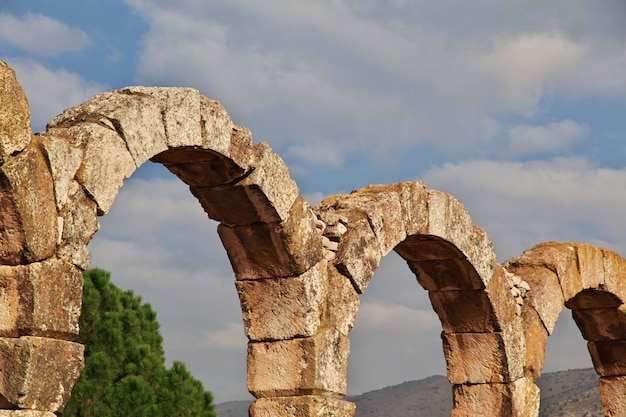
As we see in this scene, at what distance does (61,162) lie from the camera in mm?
5805

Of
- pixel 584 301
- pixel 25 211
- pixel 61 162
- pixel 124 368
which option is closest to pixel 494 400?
pixel 584 301

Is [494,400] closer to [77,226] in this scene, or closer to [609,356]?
[609,356]

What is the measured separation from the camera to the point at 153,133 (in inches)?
257

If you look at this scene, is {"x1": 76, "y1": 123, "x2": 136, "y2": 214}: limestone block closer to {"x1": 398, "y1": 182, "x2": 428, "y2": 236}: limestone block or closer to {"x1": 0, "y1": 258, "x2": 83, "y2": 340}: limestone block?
{"x1": 0, "y1": 258, "x2": 83, "y2": 340}: limestone block

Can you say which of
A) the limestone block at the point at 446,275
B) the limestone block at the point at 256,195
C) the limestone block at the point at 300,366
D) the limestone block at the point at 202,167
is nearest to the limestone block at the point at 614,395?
the limestone block at the point at 446,275

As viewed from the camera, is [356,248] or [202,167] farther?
[356,248]

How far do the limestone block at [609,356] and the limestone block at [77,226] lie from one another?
8.94 metres

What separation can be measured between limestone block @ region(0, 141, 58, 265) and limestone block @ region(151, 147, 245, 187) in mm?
1565

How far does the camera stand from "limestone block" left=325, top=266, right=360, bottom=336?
796cm

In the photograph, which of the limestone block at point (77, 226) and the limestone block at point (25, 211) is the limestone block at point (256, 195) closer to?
the limestone block at point (77, 226)

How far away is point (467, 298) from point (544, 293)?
123cm

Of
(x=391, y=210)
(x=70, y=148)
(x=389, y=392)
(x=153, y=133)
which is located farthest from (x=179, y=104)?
(x=389, y=392)

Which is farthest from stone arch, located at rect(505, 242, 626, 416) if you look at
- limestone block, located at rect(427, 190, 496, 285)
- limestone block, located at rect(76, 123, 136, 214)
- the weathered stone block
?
limestone block, located at rect(76, 123, 136, 214)

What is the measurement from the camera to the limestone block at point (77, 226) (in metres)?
5.82
